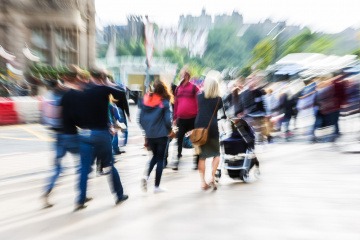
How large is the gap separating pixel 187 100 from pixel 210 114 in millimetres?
1729

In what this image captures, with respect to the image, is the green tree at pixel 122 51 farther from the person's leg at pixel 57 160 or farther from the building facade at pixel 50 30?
the person's leg at pixel 57 160

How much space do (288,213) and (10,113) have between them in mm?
14119

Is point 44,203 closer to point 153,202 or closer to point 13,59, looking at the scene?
point 153,202

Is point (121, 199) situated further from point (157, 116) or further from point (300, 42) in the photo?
point (300, 42)

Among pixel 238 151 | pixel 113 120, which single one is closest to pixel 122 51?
pixel 113 120

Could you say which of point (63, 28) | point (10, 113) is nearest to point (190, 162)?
point (10, 113)

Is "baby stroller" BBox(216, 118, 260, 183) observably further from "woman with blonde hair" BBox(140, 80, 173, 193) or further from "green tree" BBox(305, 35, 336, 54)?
"green tree" BBox(305, 35, 336, 54)

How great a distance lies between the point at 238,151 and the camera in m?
7.61

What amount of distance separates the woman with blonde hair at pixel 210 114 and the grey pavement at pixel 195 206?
486 millimetres

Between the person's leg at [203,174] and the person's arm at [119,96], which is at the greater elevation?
the person's arm at [119,96]

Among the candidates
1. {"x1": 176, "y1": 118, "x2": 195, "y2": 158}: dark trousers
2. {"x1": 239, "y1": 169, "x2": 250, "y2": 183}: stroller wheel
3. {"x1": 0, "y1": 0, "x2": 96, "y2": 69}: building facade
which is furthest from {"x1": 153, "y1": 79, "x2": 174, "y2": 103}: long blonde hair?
{"x1": 0, "y1": 0, "x2": 96, "y2": 69}: building facade

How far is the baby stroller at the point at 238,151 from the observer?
298 inches

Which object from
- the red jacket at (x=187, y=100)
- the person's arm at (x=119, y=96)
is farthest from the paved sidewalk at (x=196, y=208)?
the person's arm at (x=119, y=96)

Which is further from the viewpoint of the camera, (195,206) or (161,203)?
(161,203)
